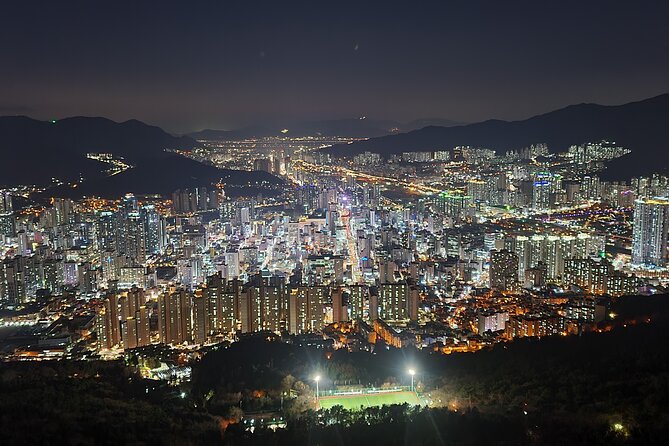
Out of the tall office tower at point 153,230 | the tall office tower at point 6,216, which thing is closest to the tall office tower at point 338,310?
the tall office tower at point 153,230

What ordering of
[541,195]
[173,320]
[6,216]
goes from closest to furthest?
[173,320] → [6,216] → [541,195]

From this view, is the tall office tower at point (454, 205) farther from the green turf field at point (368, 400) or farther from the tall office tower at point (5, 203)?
the green turf field at point (368, 400)

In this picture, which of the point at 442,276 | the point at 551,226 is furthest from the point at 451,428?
the point at 551,226

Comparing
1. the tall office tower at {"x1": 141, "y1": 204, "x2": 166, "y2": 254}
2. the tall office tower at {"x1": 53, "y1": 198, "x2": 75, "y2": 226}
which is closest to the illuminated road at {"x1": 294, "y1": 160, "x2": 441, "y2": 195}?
the tall office tower at {"x1": 141, "y1": 204, "x2": 166, "y2": 254}

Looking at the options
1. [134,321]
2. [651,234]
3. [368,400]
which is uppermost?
[651,234]

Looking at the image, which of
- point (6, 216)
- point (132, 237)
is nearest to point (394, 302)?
point (132, 237)

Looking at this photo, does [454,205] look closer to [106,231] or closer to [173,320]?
[106,231]
